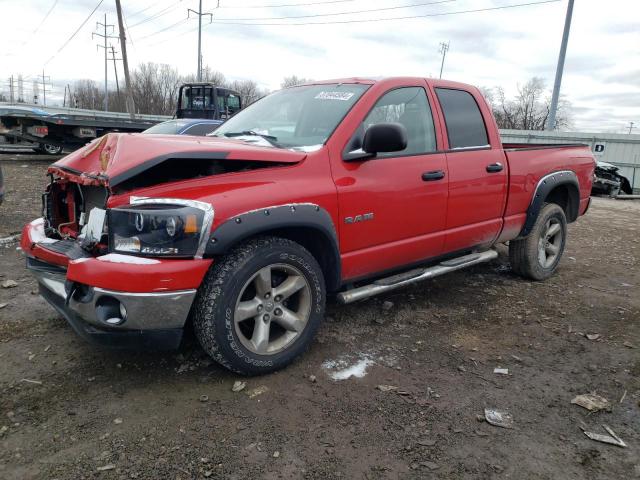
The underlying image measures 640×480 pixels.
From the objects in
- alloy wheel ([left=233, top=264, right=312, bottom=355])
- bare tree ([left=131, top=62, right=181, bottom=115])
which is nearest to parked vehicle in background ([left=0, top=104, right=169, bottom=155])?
alloy wheel ([left=233, top=264, right=312, bottom=355])

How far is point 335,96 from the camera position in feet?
11.9

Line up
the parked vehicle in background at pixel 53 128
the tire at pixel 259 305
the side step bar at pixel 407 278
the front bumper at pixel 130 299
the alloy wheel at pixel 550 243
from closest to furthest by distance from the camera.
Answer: the front bumper at pixel 130 299 < the tire at pixel 259 305 < the side step bar at pixel 407 278 < the alloy wheel at pixel 550 243 < the parked vehicle in background at pixel 53 128

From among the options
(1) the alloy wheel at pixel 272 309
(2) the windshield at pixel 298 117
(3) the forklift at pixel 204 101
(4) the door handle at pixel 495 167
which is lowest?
(1) the alloy wheel at pixel 272 309

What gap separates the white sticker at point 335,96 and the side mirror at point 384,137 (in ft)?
1.81

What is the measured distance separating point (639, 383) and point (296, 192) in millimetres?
2496

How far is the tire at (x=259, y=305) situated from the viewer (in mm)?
2688

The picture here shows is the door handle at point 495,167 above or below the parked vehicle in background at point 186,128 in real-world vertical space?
below

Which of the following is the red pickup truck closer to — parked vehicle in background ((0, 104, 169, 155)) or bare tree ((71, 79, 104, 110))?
parked vehicle in background ((0, 104, 169, 155))

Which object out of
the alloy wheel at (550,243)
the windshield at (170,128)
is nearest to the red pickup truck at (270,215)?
the alloy wheel at (550,243)

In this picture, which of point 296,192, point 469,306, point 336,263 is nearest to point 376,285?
point 336,263

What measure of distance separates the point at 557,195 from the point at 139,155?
4.55m

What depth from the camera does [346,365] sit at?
10.5ft

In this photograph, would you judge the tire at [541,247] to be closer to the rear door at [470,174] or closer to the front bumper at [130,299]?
the rear door at [470,174]

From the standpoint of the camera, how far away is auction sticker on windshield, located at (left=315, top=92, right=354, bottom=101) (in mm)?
3551
